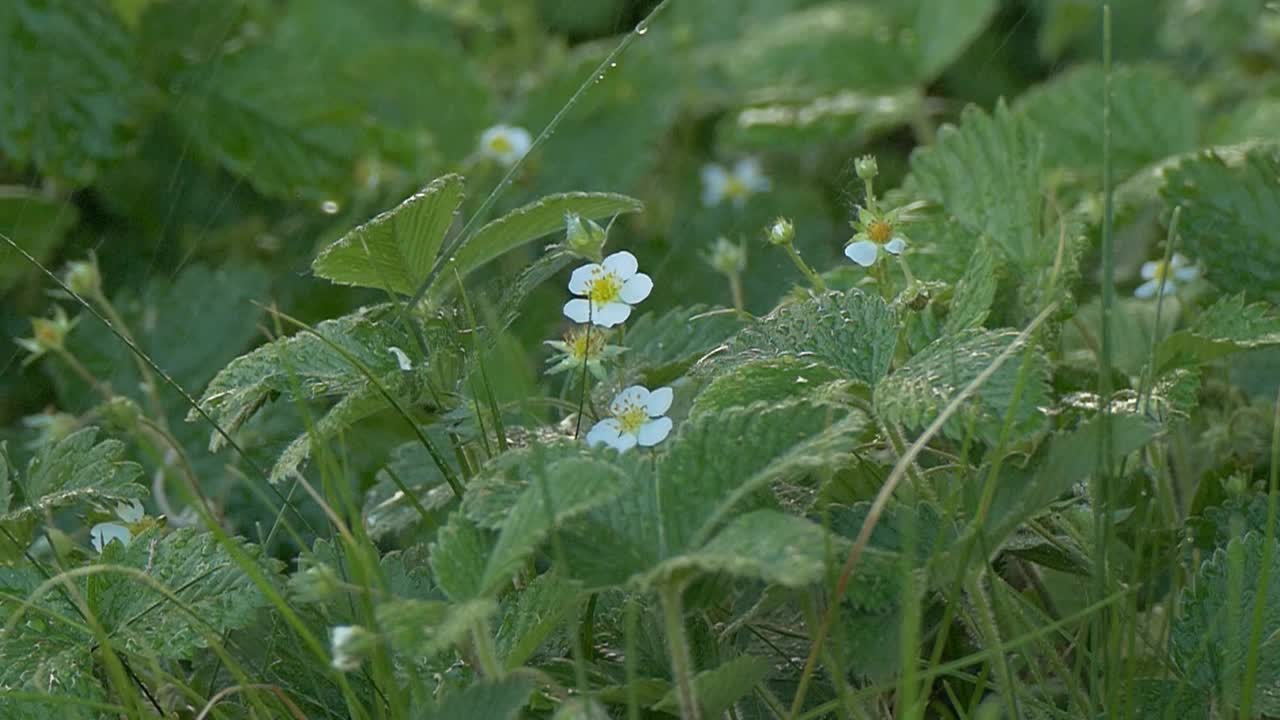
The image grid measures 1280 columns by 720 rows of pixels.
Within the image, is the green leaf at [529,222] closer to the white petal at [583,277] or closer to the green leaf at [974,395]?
the white petal at [583,277]

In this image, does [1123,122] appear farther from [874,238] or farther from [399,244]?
[399,244]

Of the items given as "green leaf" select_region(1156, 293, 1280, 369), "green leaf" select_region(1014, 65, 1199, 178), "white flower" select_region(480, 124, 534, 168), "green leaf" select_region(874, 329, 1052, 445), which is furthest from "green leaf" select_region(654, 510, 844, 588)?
"white flower" select_region(480, 124, 534, 168)

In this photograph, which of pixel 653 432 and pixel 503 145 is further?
pixel 503 145

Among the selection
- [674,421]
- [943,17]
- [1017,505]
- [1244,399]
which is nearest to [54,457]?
[674,421]

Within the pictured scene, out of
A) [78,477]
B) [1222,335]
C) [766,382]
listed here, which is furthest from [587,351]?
[1222,335]

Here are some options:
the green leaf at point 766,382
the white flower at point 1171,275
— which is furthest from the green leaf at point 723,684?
the white flower at point 1171,275

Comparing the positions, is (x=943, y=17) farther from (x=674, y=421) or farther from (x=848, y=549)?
(x=848, y=549)

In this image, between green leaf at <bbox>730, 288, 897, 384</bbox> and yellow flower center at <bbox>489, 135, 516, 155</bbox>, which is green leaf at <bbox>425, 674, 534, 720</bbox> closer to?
green leaf at <bbox>730, 288, 897, 384</bbox>
